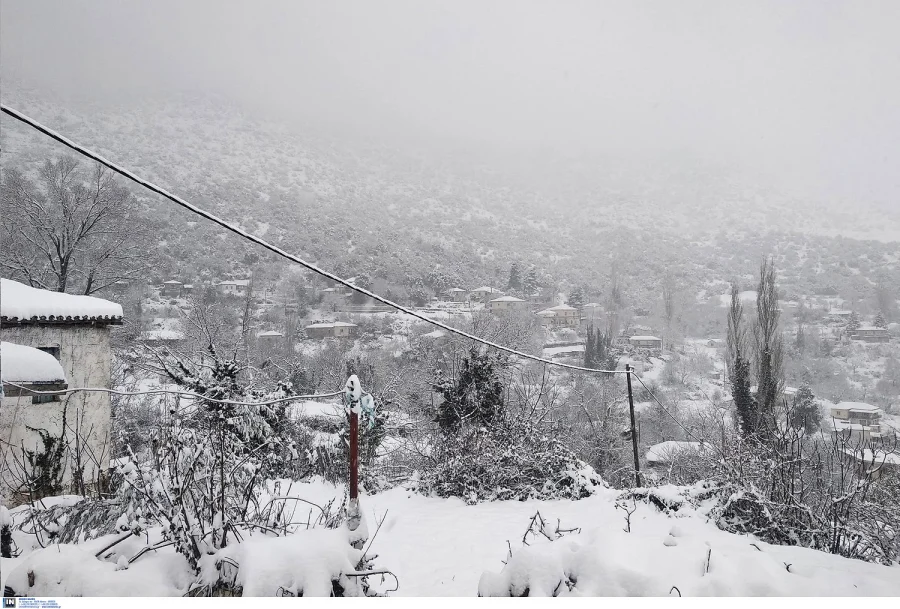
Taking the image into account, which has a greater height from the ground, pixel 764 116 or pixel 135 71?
pixel 764 116

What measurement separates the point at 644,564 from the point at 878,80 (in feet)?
19.8

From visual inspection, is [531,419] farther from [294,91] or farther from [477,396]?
[294,91]

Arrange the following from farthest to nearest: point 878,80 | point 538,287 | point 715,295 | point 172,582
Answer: point 715,295
point 538,287
point 878,80
point 172,582

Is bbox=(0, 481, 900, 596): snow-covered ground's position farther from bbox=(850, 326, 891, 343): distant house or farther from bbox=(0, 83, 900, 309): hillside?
bbox=(850, 326, 891, 343): distant house

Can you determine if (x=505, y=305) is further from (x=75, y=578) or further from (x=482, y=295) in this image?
(x=75, y=578)

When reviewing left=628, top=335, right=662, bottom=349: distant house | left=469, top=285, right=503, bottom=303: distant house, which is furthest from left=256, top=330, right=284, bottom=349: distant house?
left=628, top=335, right=662, bottom=349: distant house

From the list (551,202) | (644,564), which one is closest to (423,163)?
(551,202)

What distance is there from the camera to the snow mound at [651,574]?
5.84 ft

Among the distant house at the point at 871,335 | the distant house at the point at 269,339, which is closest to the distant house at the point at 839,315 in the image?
the distant house at the point at 871,335

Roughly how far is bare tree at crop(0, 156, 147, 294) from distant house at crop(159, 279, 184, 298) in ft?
21.3

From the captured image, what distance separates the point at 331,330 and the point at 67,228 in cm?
1527

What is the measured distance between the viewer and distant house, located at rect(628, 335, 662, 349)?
92.5ft

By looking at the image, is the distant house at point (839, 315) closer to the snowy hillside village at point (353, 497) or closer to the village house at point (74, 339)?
the snowy hillside village at point (353, 497)

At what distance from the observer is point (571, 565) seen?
1866 mm
